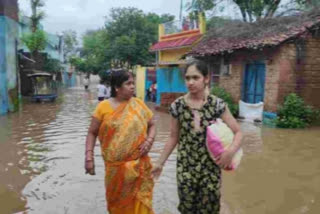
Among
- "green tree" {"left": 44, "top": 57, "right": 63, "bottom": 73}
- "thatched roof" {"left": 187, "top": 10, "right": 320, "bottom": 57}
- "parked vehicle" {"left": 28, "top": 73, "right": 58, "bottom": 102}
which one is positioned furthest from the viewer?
"green tree" {"left": 44, "top": 57, "right": 63, "bottom": 73}

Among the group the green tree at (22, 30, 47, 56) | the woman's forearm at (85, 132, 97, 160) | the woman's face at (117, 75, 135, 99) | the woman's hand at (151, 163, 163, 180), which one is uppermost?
the green tree at (22, 30, 47, 56)

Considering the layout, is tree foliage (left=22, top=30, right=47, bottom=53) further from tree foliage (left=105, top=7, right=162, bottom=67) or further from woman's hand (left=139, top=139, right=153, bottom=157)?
woman's hand (left=139, top=139, right=153, bottom=157)

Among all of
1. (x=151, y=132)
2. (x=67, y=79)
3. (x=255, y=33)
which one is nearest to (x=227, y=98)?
(x=255, y=33)

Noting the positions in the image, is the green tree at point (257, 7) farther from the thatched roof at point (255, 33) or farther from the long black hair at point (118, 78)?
the long black hair at point (118, 78)

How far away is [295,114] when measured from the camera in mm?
11117

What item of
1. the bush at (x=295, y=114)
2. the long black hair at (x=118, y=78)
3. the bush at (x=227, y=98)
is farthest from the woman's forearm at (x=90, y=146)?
the bush at (x=227, y=98)

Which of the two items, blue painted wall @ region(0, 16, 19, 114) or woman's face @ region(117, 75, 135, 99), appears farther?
blue painted wall @ region(0, 16, 19, 114)

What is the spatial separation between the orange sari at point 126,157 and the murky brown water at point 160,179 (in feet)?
3.88

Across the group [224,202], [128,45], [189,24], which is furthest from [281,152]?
[128,45]

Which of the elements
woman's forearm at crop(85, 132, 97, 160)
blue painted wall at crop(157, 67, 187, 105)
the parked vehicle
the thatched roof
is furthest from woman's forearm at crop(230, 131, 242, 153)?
the parked vehicle

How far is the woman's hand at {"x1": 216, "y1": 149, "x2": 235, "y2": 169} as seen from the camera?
263cm

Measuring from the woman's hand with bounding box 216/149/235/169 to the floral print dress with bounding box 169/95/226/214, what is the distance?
4.4 inches

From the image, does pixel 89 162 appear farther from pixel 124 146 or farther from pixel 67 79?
pixel 67 79

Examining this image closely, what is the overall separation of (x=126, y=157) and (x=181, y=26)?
704 inches
